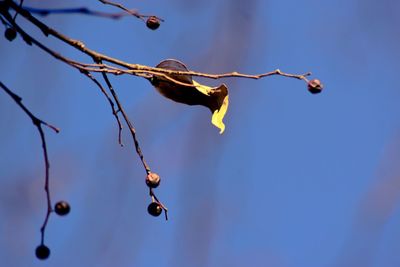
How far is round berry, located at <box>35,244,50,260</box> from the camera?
4.23ft

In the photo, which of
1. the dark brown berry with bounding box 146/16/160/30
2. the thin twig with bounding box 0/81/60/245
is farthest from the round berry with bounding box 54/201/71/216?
the dark brown berry with bounding box 146/16/160/30

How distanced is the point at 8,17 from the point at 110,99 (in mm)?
283

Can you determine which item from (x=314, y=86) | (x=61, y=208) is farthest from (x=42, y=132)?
(x=314, y=86)

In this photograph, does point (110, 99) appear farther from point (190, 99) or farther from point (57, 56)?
point (57, 56)

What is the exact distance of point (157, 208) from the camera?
4.64 feet

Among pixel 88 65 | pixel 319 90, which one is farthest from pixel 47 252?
pixel 319 90

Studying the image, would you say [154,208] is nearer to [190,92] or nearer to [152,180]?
[152,180]

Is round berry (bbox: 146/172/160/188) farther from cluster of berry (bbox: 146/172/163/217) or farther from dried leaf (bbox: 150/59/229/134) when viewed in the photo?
dried leaf (bbox: 150/59/229/134)


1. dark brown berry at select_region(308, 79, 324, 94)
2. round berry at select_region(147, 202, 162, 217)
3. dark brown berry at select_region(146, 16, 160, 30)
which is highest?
dark brown berry at select_region(146, 16, 160, 30)

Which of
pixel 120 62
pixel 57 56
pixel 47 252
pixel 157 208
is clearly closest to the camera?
pixel 57 56

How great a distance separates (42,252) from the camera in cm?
129

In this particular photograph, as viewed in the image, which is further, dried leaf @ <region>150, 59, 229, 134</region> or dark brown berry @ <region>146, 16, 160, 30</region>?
dark brown berry @ <region>146, 16, 160, 30</region>

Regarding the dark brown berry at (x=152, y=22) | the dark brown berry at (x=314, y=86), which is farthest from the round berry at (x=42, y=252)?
the dark brown berry at (x=314, y=86)

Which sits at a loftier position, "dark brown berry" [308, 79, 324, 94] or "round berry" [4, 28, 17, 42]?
"round berry" [4, 28, 17, 42]
